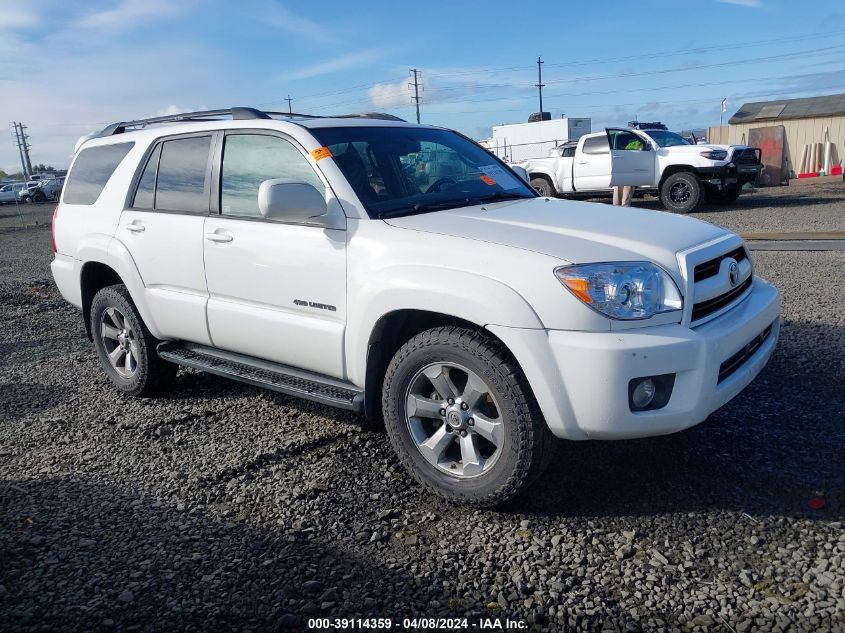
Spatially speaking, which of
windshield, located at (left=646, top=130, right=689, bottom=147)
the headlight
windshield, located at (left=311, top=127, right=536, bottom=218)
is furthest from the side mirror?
windshield, located at (left=646, top=130, right=689, bottom=147)

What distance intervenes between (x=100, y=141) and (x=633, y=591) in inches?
186

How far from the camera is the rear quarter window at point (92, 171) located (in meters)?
5.07

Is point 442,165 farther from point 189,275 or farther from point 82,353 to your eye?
point 82,353

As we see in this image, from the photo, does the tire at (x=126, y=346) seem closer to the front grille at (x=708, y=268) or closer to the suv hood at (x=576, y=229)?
the suv hood at (x=576, y=229)

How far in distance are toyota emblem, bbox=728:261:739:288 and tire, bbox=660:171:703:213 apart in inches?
537

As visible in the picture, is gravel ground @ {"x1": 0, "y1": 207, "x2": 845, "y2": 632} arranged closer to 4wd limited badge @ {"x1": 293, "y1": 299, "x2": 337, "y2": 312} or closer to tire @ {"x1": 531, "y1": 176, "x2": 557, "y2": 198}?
4wd limited badge @ {"x1": 293, "y1": 299, "x2": 337, "y2": 312}

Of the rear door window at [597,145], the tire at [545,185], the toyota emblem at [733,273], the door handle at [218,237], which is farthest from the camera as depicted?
the tire at [545,185]

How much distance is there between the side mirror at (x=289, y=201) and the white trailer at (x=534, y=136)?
→ 2858cm

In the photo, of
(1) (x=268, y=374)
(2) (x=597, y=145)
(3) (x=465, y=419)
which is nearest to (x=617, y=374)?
(3) (x=465, y=419)

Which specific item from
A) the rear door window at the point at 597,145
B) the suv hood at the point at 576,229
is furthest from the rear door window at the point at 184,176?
the rear door window at the point at 597,145

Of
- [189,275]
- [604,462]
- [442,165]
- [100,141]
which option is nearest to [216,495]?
[189,275]

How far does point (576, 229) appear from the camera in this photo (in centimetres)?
332

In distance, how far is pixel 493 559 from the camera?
2.89 meters

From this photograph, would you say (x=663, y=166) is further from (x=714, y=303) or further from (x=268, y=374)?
(x=268, y=374)
